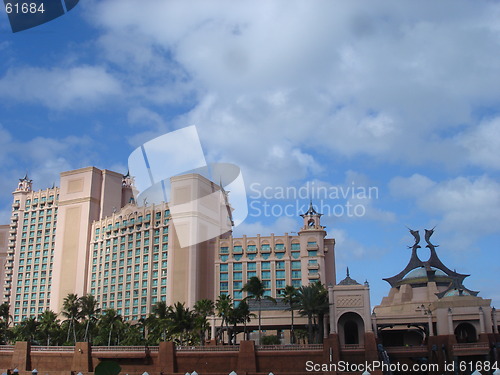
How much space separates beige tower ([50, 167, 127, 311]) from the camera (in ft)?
400

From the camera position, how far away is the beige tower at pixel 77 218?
122062 mm

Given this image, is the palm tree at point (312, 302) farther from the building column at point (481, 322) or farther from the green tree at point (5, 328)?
the green tree at point (5, 328)

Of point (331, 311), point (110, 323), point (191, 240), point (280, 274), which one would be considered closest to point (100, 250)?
point (191, 240)

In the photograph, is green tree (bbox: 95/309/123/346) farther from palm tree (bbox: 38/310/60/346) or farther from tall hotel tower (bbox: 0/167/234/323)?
tall hotel tower (bbox: 0/167/234/323)

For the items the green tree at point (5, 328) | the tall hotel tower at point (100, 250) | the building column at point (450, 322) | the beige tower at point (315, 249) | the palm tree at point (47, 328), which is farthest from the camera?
the tall hotel tower at point (100, 250)

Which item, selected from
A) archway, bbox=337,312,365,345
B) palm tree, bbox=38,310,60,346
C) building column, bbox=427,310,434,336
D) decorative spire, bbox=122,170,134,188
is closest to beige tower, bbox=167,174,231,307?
decorative spire, bbox=122,170,134,188

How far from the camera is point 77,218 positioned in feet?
413

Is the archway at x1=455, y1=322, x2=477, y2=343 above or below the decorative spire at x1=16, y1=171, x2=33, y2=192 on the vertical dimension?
below

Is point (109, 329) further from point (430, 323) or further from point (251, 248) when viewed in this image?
point (430, 323)

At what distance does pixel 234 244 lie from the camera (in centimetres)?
11394

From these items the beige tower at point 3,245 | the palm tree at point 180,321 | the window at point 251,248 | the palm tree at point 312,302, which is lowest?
the palm tree at point 180,321

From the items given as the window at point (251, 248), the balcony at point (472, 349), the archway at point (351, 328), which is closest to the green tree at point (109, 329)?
the archway at point (351, 328)

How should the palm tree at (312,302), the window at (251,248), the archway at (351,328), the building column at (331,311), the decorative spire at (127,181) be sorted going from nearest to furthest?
the building column at (331,311), the palm tree at (312,302), the archway at (351,328), the window at (251,248), the decorative spire at (127,181)

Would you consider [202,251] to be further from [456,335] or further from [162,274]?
[456,335]
